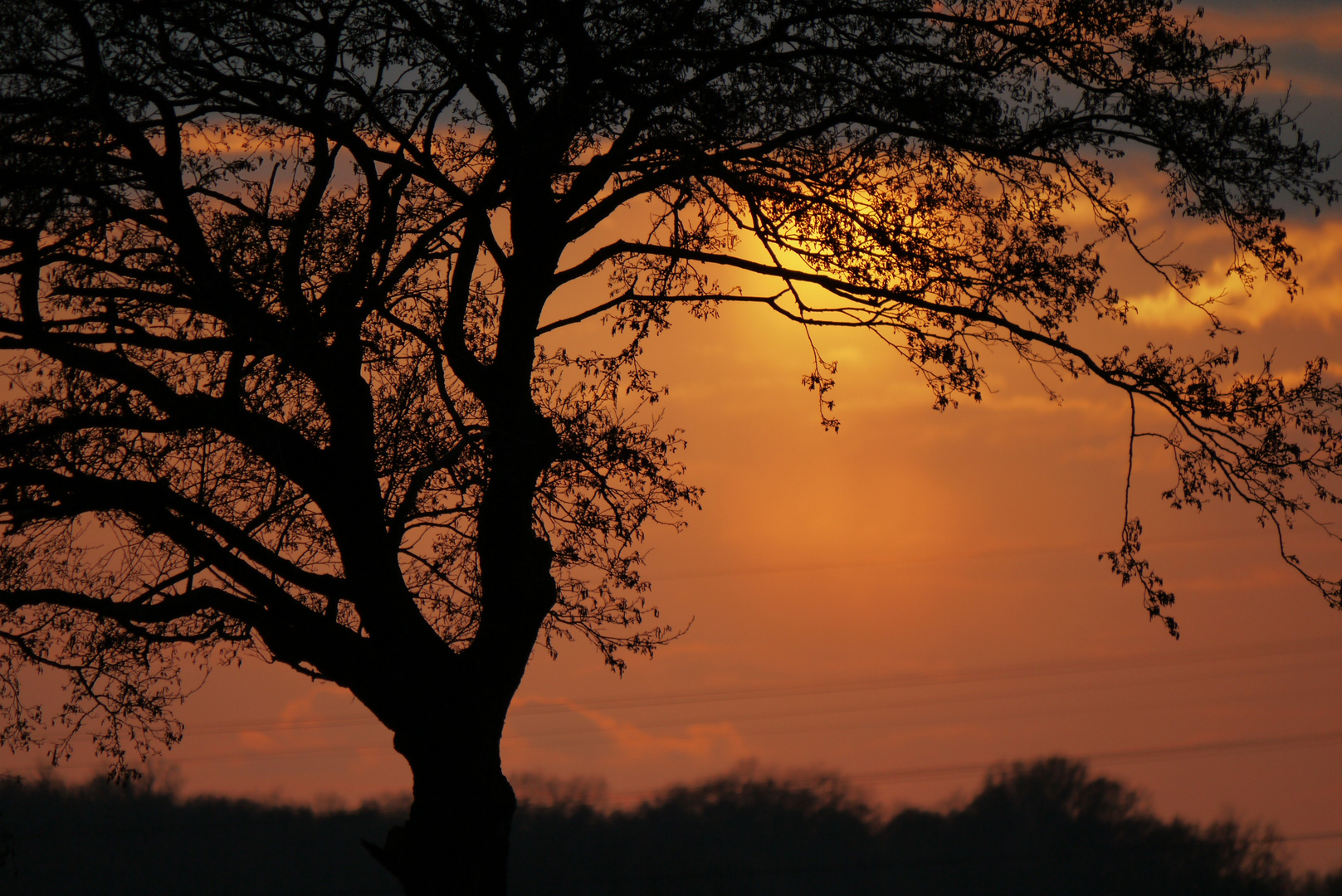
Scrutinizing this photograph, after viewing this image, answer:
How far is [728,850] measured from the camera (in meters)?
66.8

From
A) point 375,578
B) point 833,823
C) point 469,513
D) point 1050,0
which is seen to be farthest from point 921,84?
point 833,823

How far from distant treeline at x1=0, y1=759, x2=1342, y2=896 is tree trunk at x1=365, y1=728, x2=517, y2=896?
138 feet

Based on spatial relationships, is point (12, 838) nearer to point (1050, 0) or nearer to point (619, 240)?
point (619, 240)

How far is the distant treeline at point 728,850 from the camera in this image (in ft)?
189

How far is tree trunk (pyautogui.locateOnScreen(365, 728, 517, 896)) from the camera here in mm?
10562

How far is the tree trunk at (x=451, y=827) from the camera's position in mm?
10562

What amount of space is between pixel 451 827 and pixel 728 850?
5893 centimetres

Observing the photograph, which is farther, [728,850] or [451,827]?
[728,850]

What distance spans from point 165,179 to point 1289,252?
9448 mm

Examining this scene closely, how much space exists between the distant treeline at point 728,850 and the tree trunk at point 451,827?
42.2 metres

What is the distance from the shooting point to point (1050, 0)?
464 inches

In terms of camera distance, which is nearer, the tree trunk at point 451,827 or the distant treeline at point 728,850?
the tree trunk at point 451,827

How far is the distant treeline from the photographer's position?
57.6 metres

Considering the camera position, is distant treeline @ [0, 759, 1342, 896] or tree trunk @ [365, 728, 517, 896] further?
distant treeline @ [0, 759, 1342, 896]
